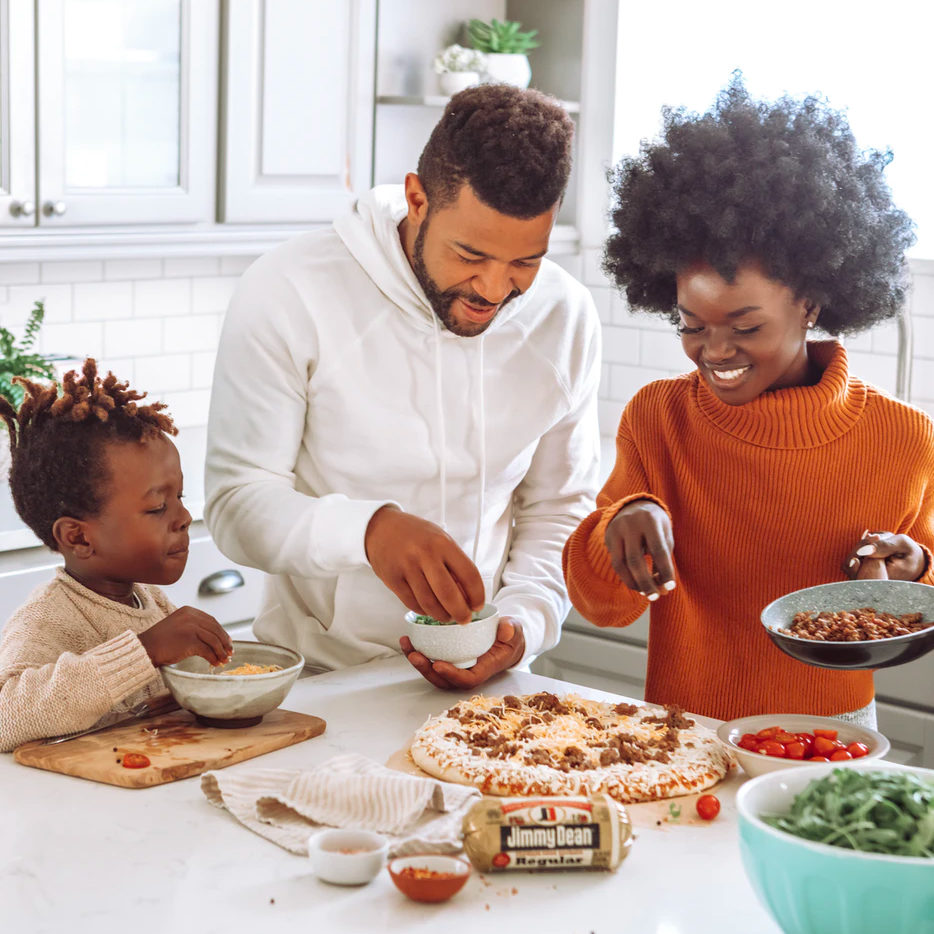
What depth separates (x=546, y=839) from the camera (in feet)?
4.00

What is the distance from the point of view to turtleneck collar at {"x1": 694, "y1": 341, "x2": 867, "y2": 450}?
183 cm

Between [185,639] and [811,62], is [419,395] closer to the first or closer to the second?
[185,639]

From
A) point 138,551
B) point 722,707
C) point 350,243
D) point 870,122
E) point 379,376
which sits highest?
point 870,122

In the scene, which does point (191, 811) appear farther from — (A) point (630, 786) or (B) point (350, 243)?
(B) point (350, 243)

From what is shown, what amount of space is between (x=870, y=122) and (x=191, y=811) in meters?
2.85

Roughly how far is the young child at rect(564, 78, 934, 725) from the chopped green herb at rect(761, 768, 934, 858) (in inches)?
24.4

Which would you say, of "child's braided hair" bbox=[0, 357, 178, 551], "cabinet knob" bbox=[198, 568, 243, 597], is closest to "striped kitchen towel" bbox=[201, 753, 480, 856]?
"child's braided hair" bbox=[0, 357, 178, 551]

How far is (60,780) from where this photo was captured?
4.68 feet

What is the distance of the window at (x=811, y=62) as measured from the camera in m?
3.42

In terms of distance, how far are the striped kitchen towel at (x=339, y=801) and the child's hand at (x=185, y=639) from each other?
23 centimetres

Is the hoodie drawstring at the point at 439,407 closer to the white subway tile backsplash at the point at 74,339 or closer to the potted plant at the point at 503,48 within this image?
the white subway tile backsplash at the point at 74,339

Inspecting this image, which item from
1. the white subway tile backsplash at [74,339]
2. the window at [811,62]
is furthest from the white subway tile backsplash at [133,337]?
the window at [811,62]

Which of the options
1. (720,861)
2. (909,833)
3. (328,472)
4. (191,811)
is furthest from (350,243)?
(909,833)

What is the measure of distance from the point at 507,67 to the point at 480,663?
7.51 feet
